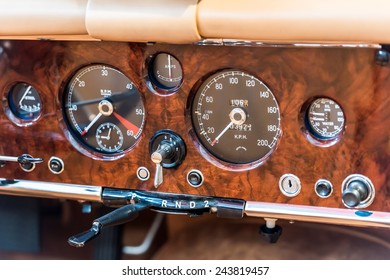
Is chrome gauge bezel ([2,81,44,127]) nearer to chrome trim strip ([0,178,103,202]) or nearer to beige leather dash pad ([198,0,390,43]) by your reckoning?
chrome trim strip ([0,178,103,202])

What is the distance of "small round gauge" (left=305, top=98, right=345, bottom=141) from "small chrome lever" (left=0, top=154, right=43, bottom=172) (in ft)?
2.33

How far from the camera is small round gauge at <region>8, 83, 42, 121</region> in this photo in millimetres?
1744

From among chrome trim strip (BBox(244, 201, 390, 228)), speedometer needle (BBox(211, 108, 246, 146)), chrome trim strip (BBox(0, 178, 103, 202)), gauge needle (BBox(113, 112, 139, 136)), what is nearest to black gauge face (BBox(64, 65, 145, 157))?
gauge needle (BBox(113, 112, 139, 136))

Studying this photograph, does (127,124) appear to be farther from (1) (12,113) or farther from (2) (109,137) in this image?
(1) (12,113)

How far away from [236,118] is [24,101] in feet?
1.90

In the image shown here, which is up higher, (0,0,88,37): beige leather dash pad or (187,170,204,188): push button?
(0,0,88,37): beige leather dash pad

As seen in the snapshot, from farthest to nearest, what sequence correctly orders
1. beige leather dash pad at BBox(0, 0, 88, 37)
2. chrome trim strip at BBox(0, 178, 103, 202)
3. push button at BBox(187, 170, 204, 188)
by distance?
chrome trim strip at BBox(0, 178, 103, 202)
push button at BBox(187, 170, 204, 188)
beige leather dash pad at BBox(0, 0, 88, 37)

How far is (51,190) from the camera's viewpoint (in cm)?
177

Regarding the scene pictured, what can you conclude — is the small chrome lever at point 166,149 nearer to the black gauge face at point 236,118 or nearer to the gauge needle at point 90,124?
the black gauge face at point 236,118

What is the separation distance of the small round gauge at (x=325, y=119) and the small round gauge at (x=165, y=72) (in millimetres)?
317

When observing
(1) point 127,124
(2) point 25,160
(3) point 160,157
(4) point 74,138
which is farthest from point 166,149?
(2) point 25,160

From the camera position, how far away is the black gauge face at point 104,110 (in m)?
1.65

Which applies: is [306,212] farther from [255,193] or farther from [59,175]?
[59,175]

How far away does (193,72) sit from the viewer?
61.4 inches
